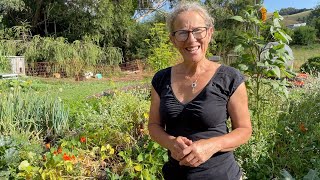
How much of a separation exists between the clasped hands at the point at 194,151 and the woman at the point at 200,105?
3 cm

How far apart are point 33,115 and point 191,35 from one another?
131 inches

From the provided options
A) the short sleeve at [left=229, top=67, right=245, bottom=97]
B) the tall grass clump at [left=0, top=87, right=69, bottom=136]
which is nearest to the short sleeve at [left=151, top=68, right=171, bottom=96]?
the short sleeve at [left=229, top=67, right=245, bottom=97]

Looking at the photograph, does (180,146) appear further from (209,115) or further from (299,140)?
(299,140)

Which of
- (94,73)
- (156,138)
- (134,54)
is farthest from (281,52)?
(134,54)

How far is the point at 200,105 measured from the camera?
1.47m

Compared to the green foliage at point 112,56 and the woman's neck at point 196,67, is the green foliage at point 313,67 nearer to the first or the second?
the woman's neck at point 196,67

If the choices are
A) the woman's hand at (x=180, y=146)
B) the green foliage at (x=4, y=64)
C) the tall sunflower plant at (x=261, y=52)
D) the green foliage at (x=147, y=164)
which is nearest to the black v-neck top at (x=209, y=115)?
the woman's hand at (x=180, y=146)

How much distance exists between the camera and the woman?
146 centimetres

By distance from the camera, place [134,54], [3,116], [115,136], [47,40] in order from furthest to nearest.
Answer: [134,54], [47,40], [3,116], [115,136]

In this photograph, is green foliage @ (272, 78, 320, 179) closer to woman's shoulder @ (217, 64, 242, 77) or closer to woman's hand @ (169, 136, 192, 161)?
woman's shoulder @ (217, 64, 242, 77)

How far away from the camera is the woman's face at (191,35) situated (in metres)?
1.52

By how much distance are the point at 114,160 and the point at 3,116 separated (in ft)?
5.33

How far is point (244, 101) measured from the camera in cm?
150

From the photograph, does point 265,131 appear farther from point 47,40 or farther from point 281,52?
point 47,40
